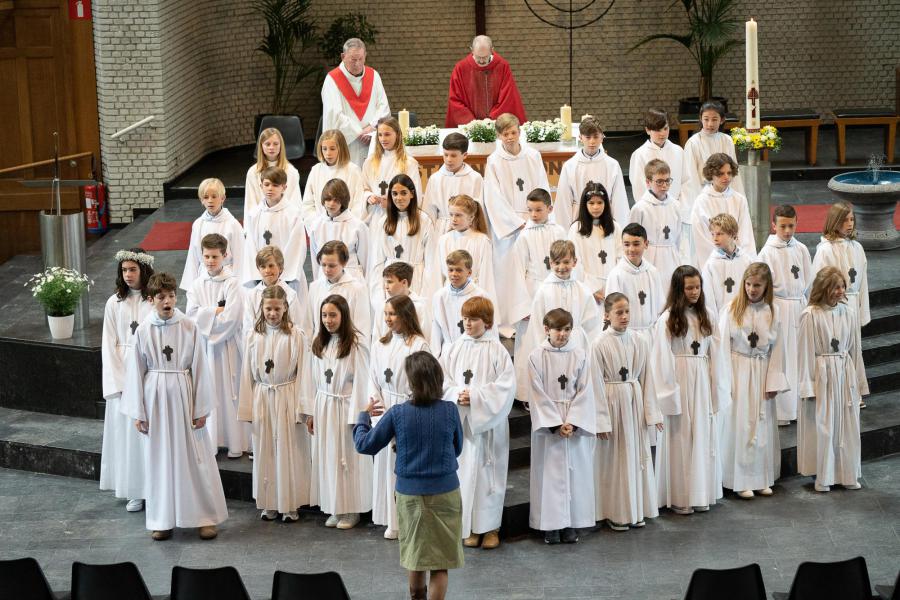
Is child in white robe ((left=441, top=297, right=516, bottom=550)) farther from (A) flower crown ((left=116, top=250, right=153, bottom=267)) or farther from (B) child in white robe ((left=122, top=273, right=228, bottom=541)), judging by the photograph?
(A) flower crown ((left=116, top=250, right=153, bottom=267))

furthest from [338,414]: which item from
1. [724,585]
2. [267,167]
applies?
[724,585]

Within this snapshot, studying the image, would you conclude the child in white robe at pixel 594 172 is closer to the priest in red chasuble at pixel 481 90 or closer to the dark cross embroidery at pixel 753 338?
the priest in red chasuble at pixel 481 90

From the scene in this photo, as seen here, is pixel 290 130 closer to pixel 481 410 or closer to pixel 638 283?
pixel 638 283

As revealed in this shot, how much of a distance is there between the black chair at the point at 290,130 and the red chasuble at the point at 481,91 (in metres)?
2.64

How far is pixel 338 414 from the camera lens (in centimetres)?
845

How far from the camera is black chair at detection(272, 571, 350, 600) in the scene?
6.05 meters

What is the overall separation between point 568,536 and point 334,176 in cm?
342

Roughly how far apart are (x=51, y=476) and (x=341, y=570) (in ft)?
9.01

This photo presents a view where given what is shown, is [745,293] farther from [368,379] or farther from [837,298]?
[368,379]

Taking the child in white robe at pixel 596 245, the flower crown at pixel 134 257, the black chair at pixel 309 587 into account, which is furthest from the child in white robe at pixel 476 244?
the black chair at pixel 309 587

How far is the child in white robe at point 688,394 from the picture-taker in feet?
27.9

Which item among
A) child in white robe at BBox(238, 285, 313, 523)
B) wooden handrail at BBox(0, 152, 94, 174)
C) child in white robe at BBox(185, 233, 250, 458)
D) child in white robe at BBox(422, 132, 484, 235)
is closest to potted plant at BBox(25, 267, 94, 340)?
child in white robe at BBox(185, 233, 250, 458)

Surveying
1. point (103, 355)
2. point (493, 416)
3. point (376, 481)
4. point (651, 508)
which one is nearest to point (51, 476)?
point (103, 355)

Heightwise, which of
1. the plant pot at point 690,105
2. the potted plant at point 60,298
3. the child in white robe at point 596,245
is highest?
the plant pot at point 690,105
